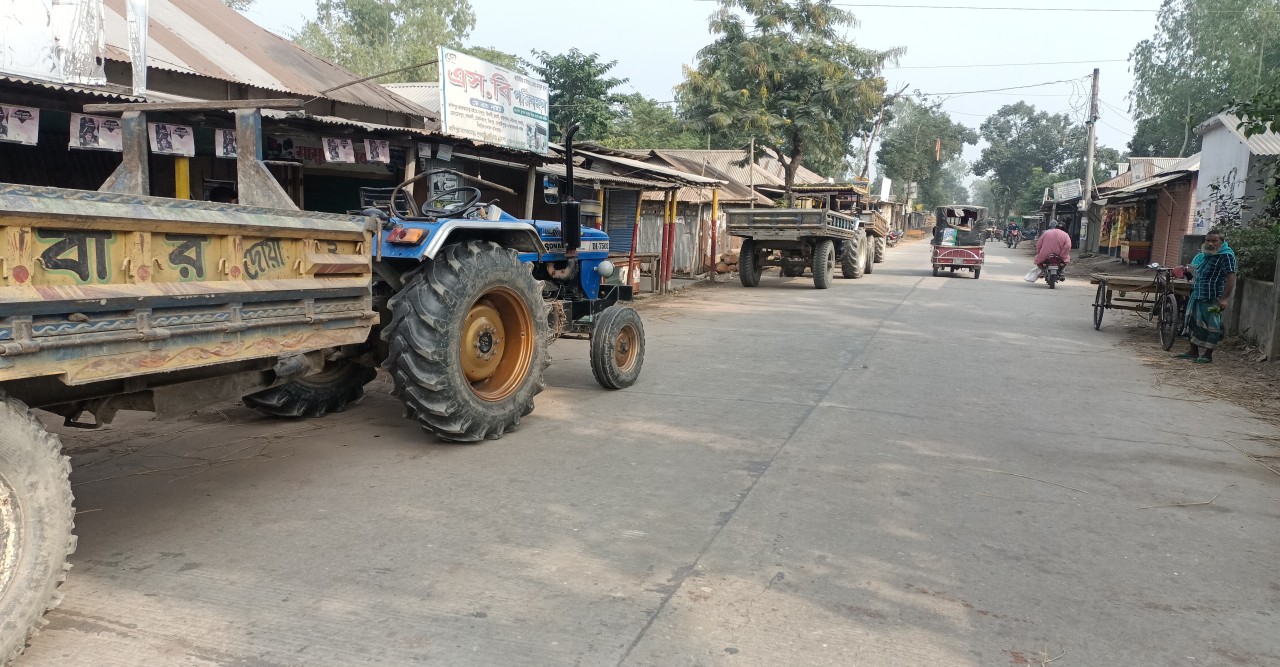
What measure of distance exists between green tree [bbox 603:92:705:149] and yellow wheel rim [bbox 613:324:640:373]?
2974 centimetres

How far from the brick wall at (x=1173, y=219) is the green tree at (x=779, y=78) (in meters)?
9.64

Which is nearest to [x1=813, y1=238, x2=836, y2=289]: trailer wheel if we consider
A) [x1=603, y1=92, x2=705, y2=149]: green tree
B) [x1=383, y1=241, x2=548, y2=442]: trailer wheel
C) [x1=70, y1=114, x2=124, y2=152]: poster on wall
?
[x1=383, y1=241, x2=548, y2=442]: trailer wheel

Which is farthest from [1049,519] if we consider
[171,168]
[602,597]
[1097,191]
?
[1097,191]

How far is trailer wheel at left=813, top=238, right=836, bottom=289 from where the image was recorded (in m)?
17.9

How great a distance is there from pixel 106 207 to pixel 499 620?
203cm

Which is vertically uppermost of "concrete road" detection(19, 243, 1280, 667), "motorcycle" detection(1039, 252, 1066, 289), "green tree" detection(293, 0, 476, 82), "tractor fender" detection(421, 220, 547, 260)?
"green tree" detection(293, 0, 476, 82)

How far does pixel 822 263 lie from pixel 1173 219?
15.6 meters

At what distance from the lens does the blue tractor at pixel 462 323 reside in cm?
496

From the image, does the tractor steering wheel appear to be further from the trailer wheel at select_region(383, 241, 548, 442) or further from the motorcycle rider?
the motorcycle rider

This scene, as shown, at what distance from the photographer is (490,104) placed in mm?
11258

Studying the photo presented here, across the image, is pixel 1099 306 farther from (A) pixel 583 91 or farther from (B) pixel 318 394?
(A) pixel 583 91

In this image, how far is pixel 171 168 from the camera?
1005 centimetres

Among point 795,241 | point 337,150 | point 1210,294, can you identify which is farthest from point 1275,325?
point 337,150

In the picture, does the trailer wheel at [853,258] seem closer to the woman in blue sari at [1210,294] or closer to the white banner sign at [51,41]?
the woman in blue sari at [1210,294]
